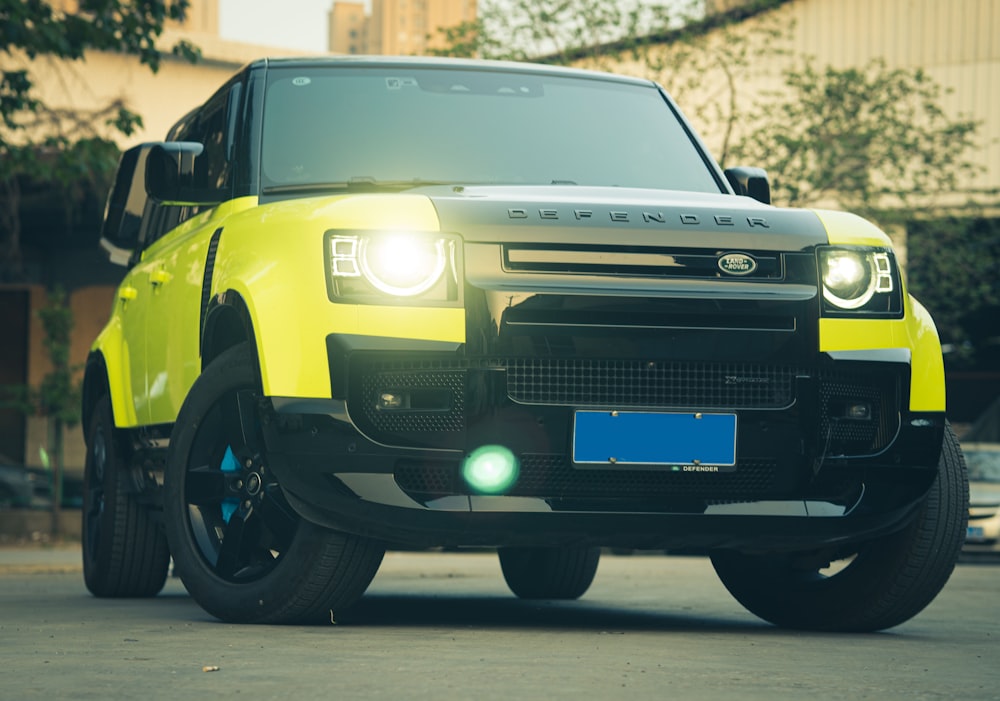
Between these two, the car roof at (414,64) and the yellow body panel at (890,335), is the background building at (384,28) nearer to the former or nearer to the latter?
the car roof at (414,64)

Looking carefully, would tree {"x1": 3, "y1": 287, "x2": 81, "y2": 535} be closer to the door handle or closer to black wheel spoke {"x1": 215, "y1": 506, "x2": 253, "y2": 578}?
the door handle

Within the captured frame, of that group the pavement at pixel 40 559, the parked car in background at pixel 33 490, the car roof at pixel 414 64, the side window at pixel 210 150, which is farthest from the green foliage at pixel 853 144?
the car roof at pixel 414 64

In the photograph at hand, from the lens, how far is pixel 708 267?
569 centimetres

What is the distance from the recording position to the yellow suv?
17.9 feet

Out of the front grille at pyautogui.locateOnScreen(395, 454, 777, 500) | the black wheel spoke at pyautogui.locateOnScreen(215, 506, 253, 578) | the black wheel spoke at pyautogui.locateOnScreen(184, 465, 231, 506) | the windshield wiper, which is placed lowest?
the black wheel spoke at pyautogui.locateOnScreen(215, 506, 253, 578)

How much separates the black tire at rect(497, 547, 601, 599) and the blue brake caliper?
290cm

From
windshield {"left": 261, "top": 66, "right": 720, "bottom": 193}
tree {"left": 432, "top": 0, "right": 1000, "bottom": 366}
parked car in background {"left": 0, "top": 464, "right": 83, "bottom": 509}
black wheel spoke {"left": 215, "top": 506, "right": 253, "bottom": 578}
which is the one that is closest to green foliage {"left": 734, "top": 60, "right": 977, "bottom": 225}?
tree {"left": 432, "top": 0, "right": 1000, "bottom": 366}

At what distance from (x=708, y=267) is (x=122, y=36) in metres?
10.3

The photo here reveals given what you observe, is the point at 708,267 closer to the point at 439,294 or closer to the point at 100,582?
the point at 439,294

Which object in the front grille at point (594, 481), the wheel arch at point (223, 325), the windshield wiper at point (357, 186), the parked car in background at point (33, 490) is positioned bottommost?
the parked car in background at point (33, 490)

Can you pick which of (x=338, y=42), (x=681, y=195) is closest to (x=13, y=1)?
(x=681, y=195)

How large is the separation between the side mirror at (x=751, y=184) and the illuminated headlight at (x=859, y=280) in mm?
1125

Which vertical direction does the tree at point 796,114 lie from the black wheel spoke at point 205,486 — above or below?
above

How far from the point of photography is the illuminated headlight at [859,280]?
5770 mm
